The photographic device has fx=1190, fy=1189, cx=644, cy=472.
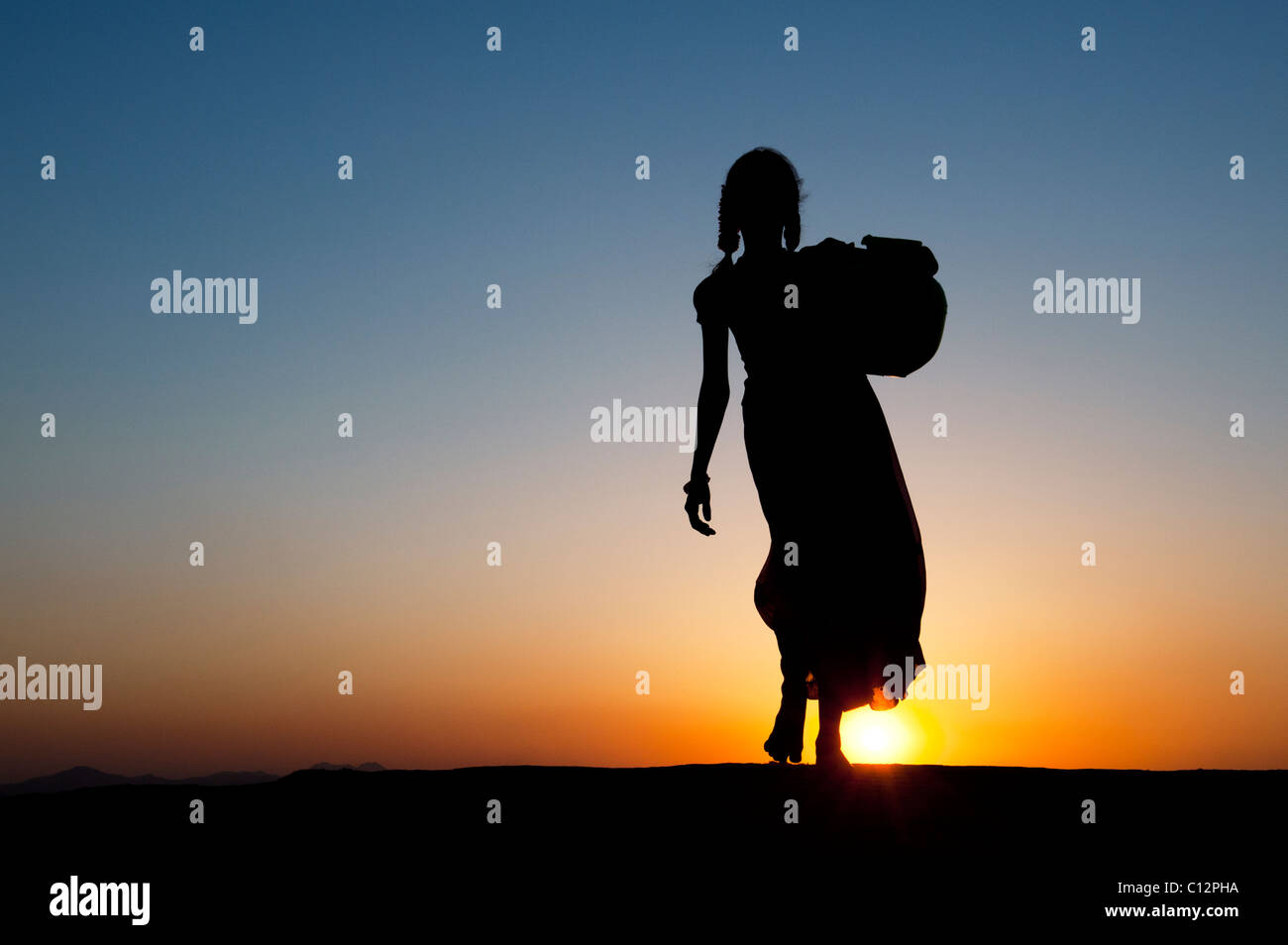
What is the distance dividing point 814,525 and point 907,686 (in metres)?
1.11

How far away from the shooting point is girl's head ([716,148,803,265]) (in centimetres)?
736

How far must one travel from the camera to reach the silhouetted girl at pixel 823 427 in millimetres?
7109

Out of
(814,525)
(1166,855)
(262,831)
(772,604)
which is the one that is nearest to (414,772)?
(262,831)

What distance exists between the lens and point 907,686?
7.16 m

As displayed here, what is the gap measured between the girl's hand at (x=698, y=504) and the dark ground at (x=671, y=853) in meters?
1.55

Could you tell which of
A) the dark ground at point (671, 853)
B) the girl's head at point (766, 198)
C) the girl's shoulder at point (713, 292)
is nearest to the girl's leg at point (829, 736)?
the dark ground at point (671, 853)

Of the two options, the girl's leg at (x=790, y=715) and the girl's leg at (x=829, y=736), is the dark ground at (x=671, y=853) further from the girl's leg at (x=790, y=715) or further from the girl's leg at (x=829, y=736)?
the girl's leg at (x=790, y=715)

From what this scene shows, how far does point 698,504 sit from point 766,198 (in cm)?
195

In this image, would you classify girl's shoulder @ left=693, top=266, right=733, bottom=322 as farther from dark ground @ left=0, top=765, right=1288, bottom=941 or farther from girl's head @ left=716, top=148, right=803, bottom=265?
dark ground @ left=0, top=765, right=1288, bottom=941
